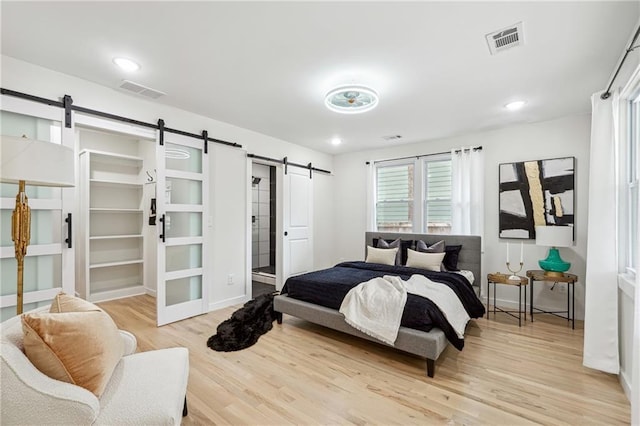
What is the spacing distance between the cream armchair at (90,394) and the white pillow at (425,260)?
10.4ft

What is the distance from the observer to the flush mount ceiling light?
2.74m

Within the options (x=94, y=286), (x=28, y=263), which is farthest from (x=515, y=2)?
(x=94, y=286)

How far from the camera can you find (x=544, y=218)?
3.93m

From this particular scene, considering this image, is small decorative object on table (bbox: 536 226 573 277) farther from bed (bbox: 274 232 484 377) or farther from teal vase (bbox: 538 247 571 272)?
bed (bbox: 274 232 484 377)

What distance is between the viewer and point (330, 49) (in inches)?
91.7

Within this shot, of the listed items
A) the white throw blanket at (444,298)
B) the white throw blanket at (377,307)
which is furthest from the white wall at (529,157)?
the white throw blanket at (377,307)

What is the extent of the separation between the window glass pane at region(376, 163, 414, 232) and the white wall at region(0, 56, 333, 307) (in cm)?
149

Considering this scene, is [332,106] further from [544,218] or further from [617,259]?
[544,218]

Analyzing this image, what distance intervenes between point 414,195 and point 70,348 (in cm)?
481

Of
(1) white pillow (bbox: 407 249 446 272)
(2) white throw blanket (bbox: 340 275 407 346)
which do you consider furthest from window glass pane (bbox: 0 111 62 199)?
(1) white pillow (bbox: 407 249 446 272)

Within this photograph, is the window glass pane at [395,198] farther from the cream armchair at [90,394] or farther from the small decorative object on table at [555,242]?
the cream armchair at [90,394]

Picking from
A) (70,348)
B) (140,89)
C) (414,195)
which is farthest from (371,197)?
(70,348)

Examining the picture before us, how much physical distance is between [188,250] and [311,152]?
9.82 ft

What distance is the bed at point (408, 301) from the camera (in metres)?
2.47
